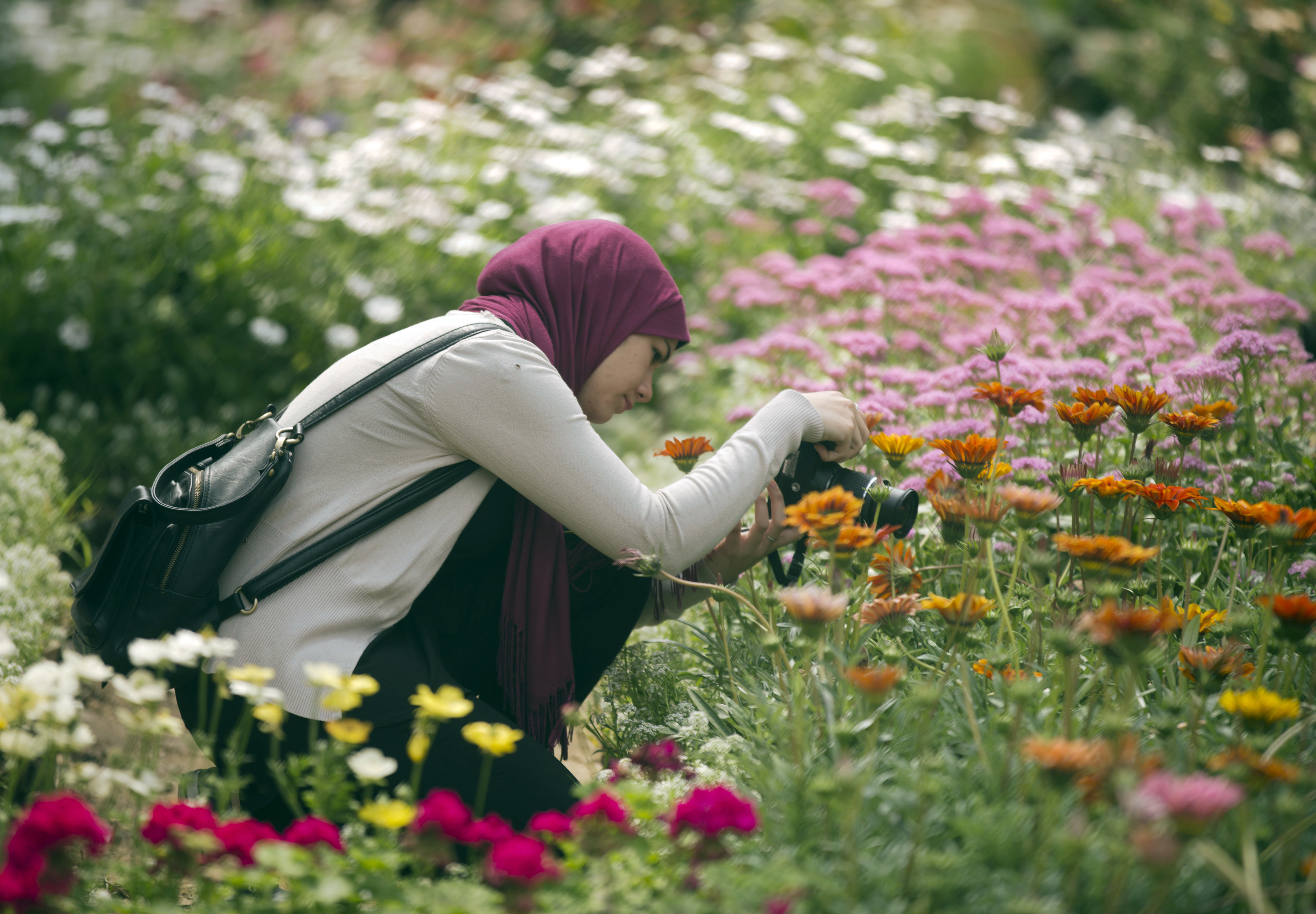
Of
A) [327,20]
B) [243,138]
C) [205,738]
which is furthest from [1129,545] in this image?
[327,20]

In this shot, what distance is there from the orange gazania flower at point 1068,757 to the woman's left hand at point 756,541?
0.95 meters

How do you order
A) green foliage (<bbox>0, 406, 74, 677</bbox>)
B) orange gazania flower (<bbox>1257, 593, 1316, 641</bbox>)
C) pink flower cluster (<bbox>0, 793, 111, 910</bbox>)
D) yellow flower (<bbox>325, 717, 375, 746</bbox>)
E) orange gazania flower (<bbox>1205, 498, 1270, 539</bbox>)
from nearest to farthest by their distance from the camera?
pink flower cluster (<bbox>0, 793, 111, 910</bbox>) → yellow flower (<bbox>325, 717, 375, 746</bbox>) → orange gazania flower (<bbox>1257, 593, 1316, 641</bbox>) → orange gazania flower (<bbox>1205, 498, 1270, 539</bbox>) → green foliage (<bbox>0, 406, 74, 677</bbox>)

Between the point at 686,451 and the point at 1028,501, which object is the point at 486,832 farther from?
the point at 686,451

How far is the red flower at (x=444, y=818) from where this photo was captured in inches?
46.9

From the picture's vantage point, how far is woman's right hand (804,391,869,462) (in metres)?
2.04

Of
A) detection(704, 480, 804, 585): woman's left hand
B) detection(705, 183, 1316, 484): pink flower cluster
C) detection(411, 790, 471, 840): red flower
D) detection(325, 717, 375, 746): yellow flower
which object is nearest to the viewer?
detection(411, 790, 471, 840): red flower

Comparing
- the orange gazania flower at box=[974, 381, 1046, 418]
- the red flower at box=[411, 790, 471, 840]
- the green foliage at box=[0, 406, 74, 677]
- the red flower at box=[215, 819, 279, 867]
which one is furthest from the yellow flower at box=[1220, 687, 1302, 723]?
the green foliage at box=[0, 406, 74, 677]

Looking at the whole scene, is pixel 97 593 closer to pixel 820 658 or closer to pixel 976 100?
pixel 820 658

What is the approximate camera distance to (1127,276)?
3.54m

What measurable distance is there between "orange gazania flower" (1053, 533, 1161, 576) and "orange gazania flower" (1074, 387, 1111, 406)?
421 mm

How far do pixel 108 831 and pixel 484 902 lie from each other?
61cm

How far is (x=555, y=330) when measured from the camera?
203 centimetres

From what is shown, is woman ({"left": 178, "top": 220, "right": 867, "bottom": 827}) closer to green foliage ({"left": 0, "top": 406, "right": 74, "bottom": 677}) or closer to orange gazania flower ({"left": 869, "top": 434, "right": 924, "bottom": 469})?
orange gazania flower ({"left": 869, "top": 434, "right": 924, "bottom": 469})

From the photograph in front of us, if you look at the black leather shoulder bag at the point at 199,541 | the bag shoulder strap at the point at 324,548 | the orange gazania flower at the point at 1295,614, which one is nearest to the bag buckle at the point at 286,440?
the black leather shoulder bag at the point at 199,541
